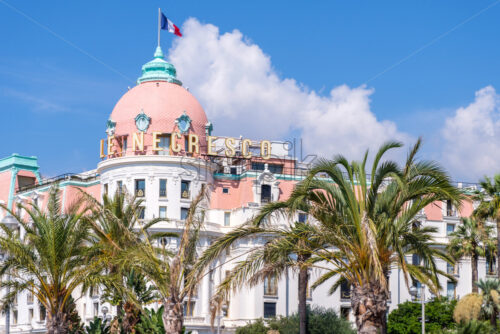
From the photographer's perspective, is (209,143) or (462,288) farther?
(462,288)

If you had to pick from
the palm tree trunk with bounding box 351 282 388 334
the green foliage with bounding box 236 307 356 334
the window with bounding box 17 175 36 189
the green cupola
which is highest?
the green cupola

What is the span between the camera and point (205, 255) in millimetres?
31203

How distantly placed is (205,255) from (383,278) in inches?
241

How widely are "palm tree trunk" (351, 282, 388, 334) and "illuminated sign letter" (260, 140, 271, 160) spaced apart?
53.6m

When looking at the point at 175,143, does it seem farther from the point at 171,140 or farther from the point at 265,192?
the point at 265,192

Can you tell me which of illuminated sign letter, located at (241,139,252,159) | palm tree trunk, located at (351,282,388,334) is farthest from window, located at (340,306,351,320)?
palm tree trunk, located at (351,282,388,334)

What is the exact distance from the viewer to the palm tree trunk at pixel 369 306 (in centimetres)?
3055

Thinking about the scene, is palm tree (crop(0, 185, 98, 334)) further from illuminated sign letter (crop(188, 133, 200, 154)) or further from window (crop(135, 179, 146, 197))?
illuminated sign letter (crop(188, 133, 200, 154))

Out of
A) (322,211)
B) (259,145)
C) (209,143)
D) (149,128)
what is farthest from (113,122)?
(322,211)

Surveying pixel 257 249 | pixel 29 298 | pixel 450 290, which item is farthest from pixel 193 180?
pixel 257 249

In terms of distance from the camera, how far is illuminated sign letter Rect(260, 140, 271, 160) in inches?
3324

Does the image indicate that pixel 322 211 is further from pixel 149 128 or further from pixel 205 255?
pixel 149 128

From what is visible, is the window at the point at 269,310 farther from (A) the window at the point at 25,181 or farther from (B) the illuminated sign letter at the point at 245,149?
(A) the window at the point at 25,181

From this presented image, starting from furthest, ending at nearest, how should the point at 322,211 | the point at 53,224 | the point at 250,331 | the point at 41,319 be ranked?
the point at 41,319 → the point at 250,331 → the point at 53,224 → the point at 322,211
